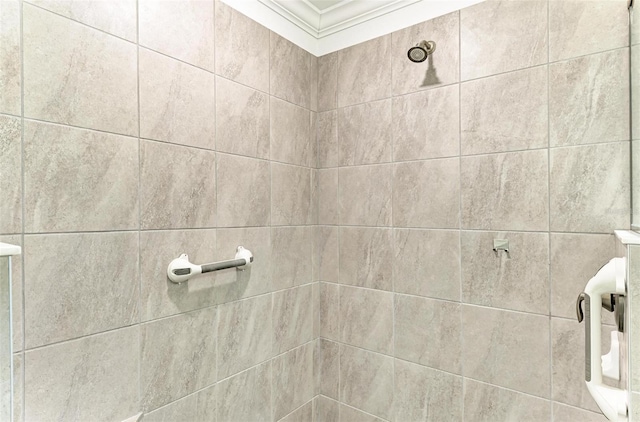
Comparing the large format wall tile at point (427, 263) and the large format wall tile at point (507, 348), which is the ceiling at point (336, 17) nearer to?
the large format wall tile at point (427, 263)

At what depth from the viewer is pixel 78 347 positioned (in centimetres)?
90

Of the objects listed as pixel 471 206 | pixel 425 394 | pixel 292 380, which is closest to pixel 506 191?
pixel 471 206

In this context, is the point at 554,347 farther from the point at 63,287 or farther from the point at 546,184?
the point at 63,287

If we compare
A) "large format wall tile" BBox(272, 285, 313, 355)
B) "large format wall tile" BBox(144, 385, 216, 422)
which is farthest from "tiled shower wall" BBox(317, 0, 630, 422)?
"large format wall tile" BBox(144, 385, 216, 422)

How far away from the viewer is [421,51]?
1.27m

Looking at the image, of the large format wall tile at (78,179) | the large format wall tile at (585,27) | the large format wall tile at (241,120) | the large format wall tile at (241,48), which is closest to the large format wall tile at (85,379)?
the large format wall tile at (78,179)

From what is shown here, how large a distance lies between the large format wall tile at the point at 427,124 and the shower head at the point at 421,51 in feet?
0.49

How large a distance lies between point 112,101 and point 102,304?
1.91 feet

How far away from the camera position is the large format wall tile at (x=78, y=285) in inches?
32.6

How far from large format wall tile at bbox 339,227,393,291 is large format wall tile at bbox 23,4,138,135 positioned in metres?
1.01

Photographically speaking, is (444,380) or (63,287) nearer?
(63,287)

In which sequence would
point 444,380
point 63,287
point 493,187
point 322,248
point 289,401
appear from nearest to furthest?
1. point 63,287
2. point 493,187
3. point 444,380
4. point 289,401
5. point 322,248

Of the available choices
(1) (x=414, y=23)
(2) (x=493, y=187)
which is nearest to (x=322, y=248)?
(2) (x=493, y=187)

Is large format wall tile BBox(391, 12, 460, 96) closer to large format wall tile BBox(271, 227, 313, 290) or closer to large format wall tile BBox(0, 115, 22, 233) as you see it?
large format wall tile BBox(271, 227, 313, 290)
